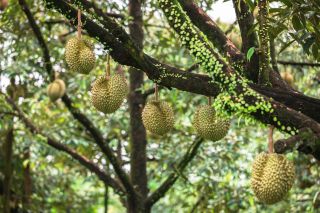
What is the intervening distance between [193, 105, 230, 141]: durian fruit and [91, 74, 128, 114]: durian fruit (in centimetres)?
34

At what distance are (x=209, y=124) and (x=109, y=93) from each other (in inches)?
17.2

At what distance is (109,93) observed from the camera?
8.09ft

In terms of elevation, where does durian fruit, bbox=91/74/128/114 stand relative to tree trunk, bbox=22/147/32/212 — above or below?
above

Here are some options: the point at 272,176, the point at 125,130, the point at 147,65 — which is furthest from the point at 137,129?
the point at 272,176

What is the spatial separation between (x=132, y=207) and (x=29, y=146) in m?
1.33

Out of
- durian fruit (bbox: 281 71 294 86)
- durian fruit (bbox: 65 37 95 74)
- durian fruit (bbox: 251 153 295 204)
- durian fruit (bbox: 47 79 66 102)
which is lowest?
durian fruit (bbox: 251 153 295 204)

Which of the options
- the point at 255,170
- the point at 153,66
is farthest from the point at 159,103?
the point at 255,170

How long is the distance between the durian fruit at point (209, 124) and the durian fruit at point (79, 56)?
0.51 m

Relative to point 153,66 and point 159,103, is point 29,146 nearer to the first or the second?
point 159,103

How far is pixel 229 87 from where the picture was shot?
2.02 m

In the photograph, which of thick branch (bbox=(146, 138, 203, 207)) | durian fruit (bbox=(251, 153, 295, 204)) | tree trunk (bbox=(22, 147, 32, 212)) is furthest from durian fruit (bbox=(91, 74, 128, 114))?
tree trunk (bbox=(22, 147, 32, 212))

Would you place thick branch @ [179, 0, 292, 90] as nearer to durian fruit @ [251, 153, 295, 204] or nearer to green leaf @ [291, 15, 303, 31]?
green leaf @ [291, 15, 303, 31]

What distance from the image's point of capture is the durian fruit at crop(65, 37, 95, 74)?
237 centimetres

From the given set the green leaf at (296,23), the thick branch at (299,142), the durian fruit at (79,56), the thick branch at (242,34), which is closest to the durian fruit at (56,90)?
the durian fruit at (79,56)
